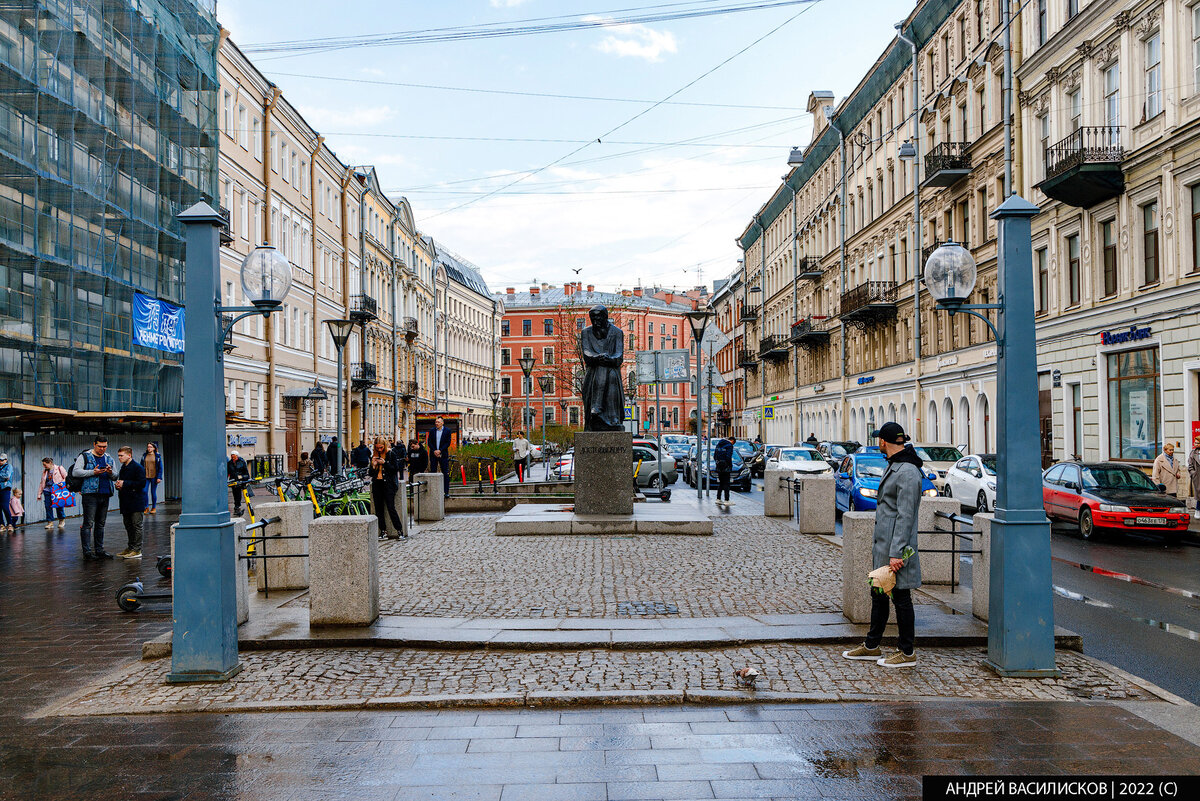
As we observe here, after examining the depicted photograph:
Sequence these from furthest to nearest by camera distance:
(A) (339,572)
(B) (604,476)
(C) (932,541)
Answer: (B) (604,476), (C) (932,541), (A) (339,572)

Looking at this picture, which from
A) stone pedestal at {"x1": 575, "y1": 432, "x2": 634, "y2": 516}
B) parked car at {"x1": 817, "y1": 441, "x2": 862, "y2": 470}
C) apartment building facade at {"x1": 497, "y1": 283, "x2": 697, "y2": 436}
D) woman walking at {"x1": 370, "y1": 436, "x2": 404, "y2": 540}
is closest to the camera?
→ stone pedestal at {"x1": 575, "y1": 432, "x2": 634, "y2": 516}

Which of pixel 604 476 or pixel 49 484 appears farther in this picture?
pixel 49 484

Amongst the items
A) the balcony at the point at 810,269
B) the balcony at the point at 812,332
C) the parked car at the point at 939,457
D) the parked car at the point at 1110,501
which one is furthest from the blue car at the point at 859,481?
the balcony at the point at 810,269

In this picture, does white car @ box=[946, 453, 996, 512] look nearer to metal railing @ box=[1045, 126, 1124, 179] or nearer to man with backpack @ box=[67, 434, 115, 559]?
metal railing @ box=[1045, 126, 1124, 179]

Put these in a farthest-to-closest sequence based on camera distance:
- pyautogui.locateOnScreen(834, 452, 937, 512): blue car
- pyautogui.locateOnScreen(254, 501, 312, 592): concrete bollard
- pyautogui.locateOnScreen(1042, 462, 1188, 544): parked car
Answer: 1. pyautogui.locateOnScreen(834, 452, 937, 512): blue car
2. pyautogui.locateOnScreen(1042, 462, 1188, 544): parked car
3. pyautogui.locateOnScreen(254, 501, 312, 592): concrete bollard

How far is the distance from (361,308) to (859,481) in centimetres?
3897

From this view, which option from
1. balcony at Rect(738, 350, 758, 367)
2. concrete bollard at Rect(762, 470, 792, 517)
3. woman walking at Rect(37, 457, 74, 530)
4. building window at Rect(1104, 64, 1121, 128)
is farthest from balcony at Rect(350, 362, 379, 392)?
building window at Rect(1104, 64, 1121, 128)

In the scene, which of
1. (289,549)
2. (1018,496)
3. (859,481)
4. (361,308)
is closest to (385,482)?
(289,549)

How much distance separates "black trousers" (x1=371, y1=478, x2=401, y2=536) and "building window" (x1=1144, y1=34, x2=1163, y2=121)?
20917 millimetres

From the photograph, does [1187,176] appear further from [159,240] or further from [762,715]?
[159,240]

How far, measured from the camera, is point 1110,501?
1745 cm

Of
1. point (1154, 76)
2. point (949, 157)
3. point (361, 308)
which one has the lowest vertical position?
point (361, 308)

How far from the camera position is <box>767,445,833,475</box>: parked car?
1187 inches

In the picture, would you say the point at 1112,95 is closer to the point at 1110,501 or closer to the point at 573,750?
the point at 1110,501
